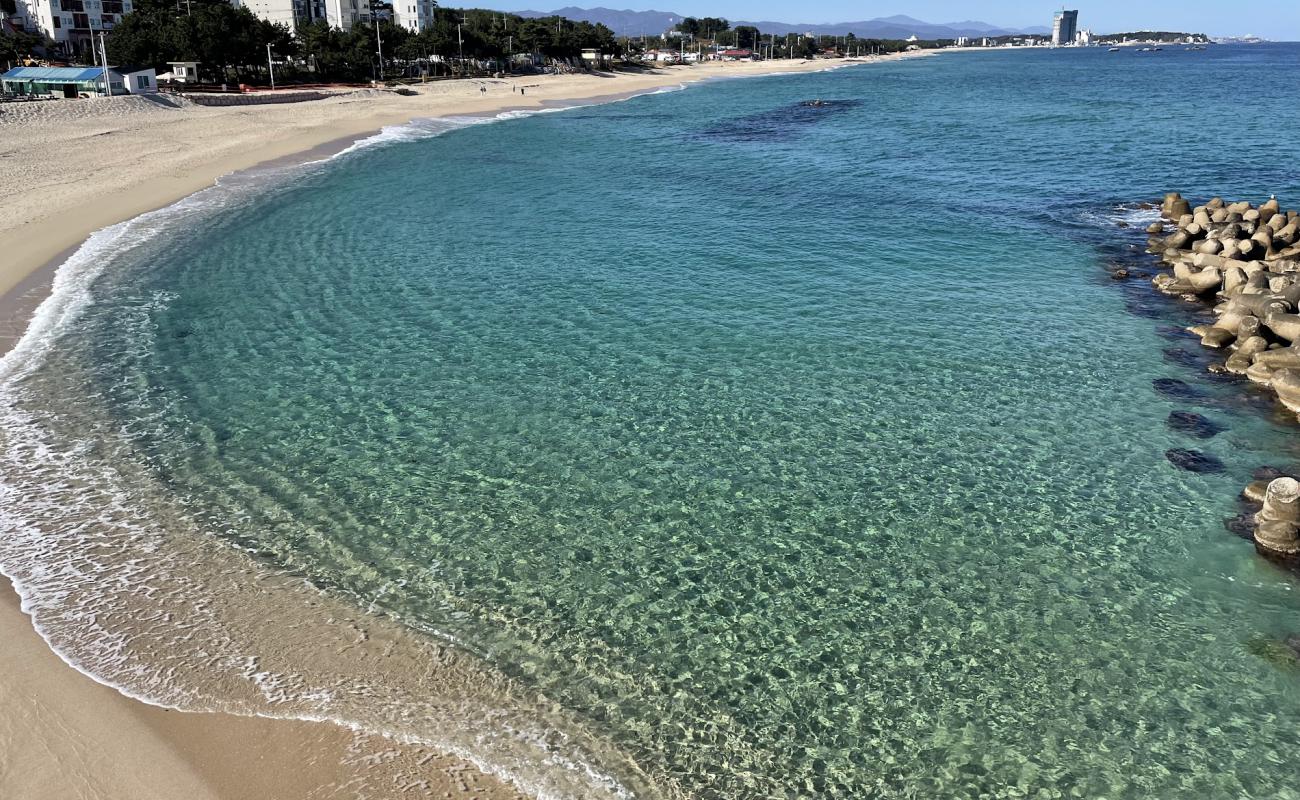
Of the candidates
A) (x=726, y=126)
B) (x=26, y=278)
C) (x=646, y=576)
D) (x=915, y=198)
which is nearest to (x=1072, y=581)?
(x=646, y=576)

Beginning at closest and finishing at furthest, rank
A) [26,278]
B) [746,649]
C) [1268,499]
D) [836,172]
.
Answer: [746,649] < [1268,499] < [26,278] < [836,172]

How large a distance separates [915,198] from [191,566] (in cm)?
3370

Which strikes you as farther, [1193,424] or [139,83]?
[139,83]

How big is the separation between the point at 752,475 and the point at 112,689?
8.99 metres

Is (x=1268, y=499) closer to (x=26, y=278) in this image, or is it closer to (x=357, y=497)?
(x=357, y=497)

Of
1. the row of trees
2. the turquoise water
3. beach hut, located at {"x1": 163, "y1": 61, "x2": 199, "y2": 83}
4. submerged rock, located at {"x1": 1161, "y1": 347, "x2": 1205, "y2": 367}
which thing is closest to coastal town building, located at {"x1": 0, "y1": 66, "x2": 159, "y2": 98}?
beach hut, located at {"x1": 163, "y1": 61, "x2": 199, "y2": 83}

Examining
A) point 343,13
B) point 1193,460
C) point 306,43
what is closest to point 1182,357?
point 1193,460

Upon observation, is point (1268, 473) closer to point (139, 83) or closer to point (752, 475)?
point (752, 475)

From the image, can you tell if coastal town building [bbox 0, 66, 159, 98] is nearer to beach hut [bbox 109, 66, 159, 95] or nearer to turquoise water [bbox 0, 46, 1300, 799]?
beach hut [bbox 109, 66, 159, 95]

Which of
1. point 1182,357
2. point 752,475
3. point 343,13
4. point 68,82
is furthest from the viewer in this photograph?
point 343,13

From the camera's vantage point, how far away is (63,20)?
10194 cm

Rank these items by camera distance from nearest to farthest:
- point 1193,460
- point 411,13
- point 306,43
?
point 1193,460, point 306,43, point 411,13

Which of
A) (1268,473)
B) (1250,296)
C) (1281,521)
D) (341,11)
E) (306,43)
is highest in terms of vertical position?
(341,11)

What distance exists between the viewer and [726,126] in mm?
68750
